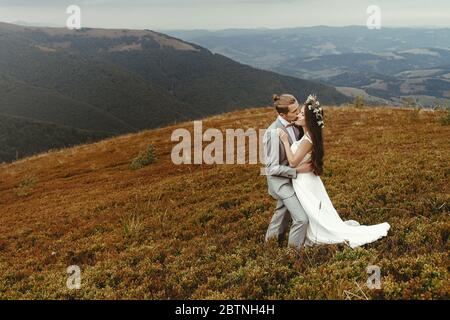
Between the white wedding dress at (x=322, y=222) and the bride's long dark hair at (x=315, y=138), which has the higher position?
the bride's long dark hair at (x=315, y=138)

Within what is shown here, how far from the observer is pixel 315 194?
992 cm

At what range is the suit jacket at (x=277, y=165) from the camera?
9.76 meters

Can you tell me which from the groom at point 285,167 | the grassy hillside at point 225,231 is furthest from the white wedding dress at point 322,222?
the grassy hillside at point 225,231

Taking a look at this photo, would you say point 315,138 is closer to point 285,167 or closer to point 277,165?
point 285,167

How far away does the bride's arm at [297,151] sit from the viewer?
964 centimetres

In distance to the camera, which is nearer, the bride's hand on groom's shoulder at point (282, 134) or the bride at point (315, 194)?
the bride at point (315, 194)

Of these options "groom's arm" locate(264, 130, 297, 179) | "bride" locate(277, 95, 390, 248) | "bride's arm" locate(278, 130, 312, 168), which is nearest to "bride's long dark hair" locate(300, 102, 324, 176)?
"bride" locate(277, 95, 390, 248)

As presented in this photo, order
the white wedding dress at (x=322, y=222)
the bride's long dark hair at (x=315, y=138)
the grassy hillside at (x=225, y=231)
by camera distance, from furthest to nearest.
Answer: the white wedding dress at (x=322, y=222) < the bride's long dark hair at (x=315, y=138) < the grassy hillside at (x=225, y=231)

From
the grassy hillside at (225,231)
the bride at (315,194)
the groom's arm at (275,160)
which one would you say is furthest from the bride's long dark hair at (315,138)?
the grassy hillside at (225,231)

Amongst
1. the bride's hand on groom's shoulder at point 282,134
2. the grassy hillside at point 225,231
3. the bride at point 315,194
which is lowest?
the grassy hillside at point 225,231

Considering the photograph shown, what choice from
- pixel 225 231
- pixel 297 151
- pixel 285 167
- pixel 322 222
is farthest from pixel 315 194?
pixel 225 231

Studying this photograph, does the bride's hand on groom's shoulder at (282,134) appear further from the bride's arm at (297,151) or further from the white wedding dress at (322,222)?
the white wedding dress at (322,222)

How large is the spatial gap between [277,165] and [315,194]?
1148 millimetres

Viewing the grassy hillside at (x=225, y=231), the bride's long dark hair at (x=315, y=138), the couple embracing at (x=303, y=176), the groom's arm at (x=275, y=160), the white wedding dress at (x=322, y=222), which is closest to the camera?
the grassy hillside at (x=225, y=231)
